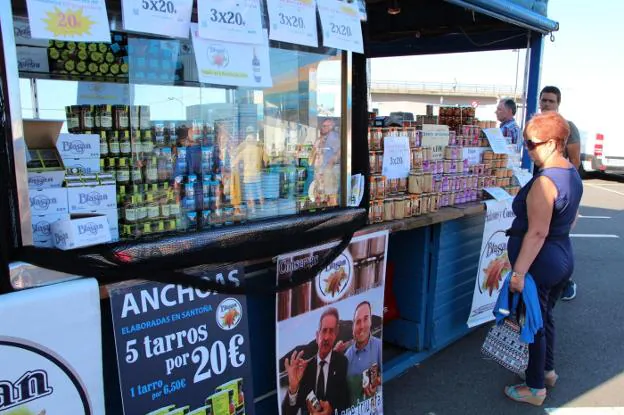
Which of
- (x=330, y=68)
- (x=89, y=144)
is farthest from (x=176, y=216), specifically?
(x=330, y=68)

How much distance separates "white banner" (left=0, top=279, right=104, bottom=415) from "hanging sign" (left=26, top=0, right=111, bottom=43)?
2.56 feet

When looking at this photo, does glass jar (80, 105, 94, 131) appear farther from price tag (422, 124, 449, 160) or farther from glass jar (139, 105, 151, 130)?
price tag (422, 124, 449, 160)

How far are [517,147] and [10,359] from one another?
170 inches

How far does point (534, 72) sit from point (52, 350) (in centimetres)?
425

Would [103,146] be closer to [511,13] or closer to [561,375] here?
[511,13]

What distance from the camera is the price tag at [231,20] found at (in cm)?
200

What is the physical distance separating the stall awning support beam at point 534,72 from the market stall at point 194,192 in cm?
97

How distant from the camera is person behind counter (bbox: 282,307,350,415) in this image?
2.47 meters

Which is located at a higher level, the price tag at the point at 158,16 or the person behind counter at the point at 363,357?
the price tag at the point at 158,16

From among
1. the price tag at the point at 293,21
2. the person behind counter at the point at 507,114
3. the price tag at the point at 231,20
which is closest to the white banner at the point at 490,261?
the person behind counter at the point at 507,114

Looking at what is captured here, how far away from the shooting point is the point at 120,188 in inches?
85.4

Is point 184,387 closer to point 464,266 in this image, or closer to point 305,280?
point 305,280

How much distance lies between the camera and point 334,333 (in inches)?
104

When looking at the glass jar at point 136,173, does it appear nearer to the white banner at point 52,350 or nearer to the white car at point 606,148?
the white banner at point 52,350
